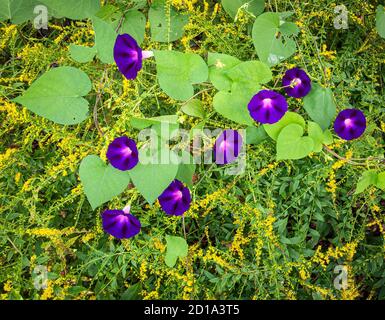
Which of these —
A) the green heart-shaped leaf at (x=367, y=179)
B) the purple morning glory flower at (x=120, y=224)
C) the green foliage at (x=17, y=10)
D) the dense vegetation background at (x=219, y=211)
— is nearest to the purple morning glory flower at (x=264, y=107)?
the dense vegetation background at (x=219, y=211)

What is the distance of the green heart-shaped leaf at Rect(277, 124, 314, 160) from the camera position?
1239 mm

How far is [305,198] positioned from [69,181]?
0.85 metres

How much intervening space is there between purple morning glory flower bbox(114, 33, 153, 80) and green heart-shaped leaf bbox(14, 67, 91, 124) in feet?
0.37

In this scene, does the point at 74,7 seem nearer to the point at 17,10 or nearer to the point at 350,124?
the point at 17,10

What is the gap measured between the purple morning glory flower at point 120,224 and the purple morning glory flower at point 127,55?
394 mm

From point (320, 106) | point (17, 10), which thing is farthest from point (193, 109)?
point (17, 10)

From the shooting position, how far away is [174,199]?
1.30 m

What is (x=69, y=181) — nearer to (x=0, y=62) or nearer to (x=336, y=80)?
(x=0, y=62)

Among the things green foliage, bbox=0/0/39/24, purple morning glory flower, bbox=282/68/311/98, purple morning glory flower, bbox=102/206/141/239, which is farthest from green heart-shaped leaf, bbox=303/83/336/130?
green foliage, bbox=0/0/39/24

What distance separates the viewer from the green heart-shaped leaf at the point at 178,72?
1140 mm

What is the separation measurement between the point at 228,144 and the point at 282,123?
0.16 metres

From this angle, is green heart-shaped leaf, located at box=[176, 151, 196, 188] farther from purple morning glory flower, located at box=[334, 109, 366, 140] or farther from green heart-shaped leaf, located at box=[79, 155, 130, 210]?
purple morning glory flower, located at box=[334, 109, 366, 140]

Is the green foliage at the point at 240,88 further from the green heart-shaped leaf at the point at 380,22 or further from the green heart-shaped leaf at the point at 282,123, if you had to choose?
the green heart-shaped leaf at the point at 380,22
